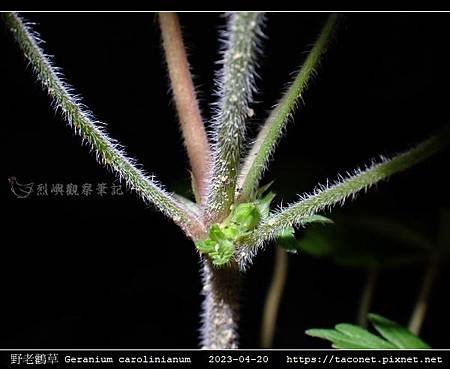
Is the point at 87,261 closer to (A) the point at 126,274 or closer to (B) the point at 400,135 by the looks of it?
(A) the point at 126,274

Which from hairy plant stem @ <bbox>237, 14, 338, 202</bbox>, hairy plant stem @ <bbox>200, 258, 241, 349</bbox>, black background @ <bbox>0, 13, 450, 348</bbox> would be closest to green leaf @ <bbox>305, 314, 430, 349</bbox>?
hairy plant stem @ <bbox>200, 258, 241, 349</bbox>

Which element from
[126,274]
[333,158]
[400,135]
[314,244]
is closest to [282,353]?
[314,244]

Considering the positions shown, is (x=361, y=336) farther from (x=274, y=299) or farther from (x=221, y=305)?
(x=274, y=299)

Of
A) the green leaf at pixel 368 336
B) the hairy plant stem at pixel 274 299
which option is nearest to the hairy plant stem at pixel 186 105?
the green leaf at pixel 368 336

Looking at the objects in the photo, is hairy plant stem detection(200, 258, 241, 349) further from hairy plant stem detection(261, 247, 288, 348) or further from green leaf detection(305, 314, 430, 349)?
hairy plant stem detection(261, 247, 288, 348)

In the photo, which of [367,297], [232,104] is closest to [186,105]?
[232,104]
